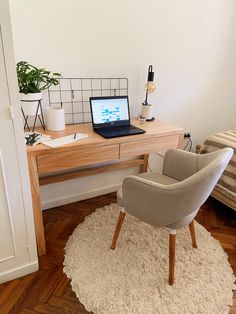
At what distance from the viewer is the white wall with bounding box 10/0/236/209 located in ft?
5.65

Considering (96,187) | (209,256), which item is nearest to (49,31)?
(96,187)

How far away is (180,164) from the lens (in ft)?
5.65

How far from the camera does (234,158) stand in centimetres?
196

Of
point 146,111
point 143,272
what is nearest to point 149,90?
point 146,111

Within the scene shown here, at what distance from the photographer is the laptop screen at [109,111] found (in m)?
1.83

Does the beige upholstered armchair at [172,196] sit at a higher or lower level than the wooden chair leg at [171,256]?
higher

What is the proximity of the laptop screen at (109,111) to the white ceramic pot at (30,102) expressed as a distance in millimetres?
409

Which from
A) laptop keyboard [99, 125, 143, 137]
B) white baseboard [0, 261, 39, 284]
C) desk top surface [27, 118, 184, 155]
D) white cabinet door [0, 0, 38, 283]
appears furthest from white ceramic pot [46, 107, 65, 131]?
white baseboard [0, 261, 39, 284]

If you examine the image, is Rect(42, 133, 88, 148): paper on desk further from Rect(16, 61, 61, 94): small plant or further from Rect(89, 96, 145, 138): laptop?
Rect(16, 61, 61, 94): small plant

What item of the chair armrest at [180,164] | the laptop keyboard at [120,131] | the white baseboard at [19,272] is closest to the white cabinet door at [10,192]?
the white baseboard at [19,272]

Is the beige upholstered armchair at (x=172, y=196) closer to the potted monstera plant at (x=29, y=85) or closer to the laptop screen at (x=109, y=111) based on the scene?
the laptop screen at (x=109, y=111)

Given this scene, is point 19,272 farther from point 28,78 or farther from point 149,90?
point 149,90

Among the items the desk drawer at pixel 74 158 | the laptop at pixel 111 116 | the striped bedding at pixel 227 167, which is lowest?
the striped bedding at pixel 227 167

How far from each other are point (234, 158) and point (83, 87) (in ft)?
4.35
